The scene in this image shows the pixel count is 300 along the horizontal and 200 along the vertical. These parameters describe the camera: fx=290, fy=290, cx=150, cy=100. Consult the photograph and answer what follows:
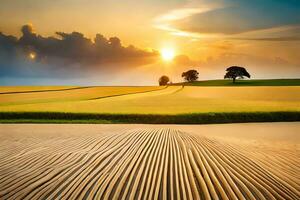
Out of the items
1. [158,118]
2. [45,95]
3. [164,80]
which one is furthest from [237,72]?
[158,118]

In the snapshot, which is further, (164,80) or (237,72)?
(164,80)

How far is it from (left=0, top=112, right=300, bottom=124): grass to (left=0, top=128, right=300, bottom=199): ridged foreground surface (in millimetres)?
11185

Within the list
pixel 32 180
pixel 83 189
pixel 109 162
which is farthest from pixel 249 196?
pixel 32 180

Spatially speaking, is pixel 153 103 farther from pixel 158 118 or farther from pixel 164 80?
pixel 164 80

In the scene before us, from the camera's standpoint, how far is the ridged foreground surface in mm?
4895

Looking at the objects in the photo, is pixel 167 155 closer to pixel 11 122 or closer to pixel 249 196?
pixel 249 196

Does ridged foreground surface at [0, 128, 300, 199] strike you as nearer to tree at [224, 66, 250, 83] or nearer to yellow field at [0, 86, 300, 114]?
yellow field at [0, 86, 300, 114]

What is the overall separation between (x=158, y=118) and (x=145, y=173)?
1418 centimetres

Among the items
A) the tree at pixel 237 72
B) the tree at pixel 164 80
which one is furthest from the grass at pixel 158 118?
the tree at pixel 164 80

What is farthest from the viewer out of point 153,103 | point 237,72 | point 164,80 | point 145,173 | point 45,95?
point 164,80

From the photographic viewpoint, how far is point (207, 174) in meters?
5.83

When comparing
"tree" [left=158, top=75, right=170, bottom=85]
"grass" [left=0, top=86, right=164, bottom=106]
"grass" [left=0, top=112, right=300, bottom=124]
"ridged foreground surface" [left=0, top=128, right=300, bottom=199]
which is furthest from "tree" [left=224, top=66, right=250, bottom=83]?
"ridged foreground surface" [left=0, top=128, right=300, bottom=199]

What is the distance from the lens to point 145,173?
5.84 metres

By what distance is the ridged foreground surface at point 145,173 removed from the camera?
4.89 meters
